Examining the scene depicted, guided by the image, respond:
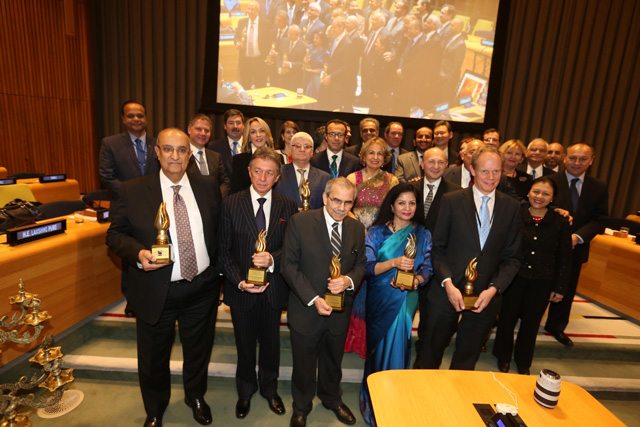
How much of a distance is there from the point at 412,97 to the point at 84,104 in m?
5.99

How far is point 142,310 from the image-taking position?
2191 mm

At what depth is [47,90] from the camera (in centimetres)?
641

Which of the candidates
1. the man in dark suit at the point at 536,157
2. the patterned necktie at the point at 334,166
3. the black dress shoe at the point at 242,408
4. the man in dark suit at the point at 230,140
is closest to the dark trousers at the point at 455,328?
the black dress shoe at the point at 242,408

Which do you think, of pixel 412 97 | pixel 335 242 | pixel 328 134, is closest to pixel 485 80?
pixel 412 97

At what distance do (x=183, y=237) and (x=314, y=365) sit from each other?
118cm

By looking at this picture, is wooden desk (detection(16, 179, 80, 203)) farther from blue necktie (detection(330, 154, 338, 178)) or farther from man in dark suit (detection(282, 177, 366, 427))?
man in dark suit (detection(282, 177, 366, 427))

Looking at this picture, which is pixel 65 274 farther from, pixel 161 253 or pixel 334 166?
pixel 334 166

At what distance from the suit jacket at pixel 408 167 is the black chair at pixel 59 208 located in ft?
11.8

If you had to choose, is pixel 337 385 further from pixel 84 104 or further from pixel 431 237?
pixel 84 104

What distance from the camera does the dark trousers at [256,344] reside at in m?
2.53

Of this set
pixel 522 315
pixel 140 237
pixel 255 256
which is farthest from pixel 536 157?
pixel 140 237

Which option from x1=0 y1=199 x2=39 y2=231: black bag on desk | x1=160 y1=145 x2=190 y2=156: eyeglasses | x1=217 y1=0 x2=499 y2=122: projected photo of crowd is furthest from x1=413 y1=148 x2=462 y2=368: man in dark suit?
x1=217 y1=0 x2=499 y2=122: projected photo of crowd

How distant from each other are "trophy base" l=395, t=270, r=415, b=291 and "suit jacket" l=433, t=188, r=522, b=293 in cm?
28

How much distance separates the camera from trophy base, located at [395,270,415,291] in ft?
7.51
